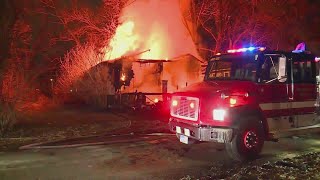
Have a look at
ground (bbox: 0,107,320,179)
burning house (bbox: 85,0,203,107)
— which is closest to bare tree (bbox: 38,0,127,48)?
burning house (bbox: 85,0,203,107)

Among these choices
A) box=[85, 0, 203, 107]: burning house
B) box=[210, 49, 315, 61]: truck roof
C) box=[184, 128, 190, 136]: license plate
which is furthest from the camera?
box=[85, 0, 203, 107]: burning house

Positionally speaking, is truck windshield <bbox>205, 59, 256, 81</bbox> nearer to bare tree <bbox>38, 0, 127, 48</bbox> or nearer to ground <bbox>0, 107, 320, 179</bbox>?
ground <bbox>0, 107, 320, 179</bbox>

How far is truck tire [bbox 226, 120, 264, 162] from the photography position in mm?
9688

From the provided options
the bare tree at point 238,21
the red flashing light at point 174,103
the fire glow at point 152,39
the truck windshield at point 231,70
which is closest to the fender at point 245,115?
the truck windshield at point 231,70

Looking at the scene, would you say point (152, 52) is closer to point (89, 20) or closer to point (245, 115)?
point (89, 20)

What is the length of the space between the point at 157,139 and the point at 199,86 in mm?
3444

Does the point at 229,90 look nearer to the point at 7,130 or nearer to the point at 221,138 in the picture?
the point at 221,138

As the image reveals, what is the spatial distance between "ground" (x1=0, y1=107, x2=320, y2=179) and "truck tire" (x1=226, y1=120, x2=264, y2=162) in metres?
0.22

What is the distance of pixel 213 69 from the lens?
11.3 meters

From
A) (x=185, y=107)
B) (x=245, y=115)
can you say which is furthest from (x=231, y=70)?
(x=185, y=107)

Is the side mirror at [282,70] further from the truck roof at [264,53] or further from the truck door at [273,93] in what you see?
the truck roof at [264,53]

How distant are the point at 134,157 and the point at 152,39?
25330 mm

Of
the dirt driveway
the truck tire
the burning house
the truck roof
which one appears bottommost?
the dirt driveway

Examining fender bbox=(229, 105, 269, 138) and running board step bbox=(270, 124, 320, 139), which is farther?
running board step bbox=(270, 124, 320, 139)
